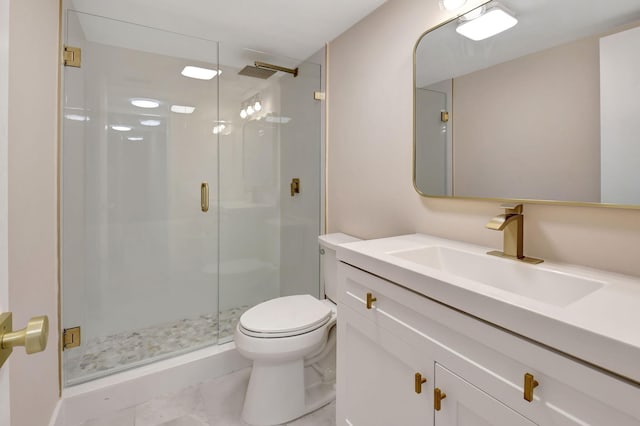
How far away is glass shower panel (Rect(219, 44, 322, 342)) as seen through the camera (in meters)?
2.47

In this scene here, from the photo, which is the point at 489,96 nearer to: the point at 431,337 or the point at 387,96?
the point at 387,96

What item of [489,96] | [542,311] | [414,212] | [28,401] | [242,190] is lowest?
[28,401]

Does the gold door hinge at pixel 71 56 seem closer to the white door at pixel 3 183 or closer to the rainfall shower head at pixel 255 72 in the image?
the rainfall shower head at pixel 255 72

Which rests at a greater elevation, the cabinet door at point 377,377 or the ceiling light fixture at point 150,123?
the ceiling light fixture at point 150,123

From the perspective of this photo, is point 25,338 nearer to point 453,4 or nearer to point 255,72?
point 453,4

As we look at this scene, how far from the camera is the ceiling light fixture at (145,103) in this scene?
2234 millimetres

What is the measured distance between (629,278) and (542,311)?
51cm

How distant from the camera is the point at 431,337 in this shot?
0.91 m

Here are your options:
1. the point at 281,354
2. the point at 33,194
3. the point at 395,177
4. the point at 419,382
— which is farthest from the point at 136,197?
the point at 419,382

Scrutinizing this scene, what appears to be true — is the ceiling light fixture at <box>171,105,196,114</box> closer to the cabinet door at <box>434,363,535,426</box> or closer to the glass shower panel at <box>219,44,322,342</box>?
the glass shower panel at <box>219,44,322,342</box>

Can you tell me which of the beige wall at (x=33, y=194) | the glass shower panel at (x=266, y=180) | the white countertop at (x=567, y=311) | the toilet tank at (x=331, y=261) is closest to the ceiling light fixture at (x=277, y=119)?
the glass shower panel at (x=266, y=180)

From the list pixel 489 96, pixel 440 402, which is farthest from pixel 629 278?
pixel 489 96

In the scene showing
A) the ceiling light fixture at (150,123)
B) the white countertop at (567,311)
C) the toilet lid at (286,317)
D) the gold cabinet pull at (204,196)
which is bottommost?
the toilet lid at (286,317)

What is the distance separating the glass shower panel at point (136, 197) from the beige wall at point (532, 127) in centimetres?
181
